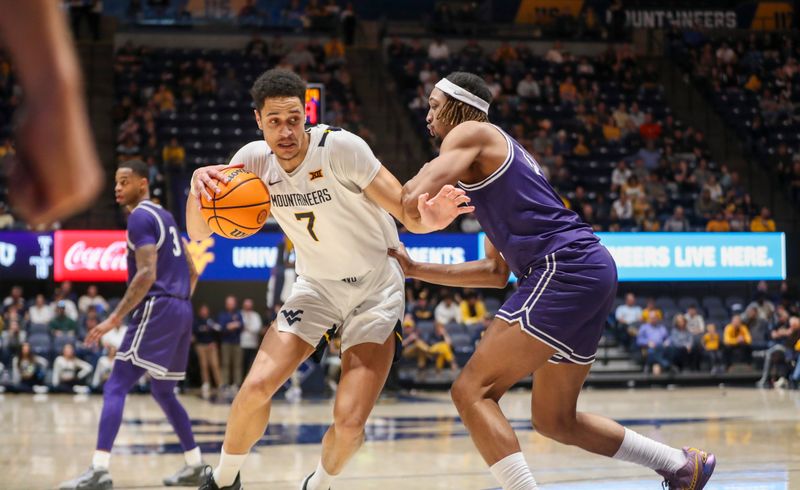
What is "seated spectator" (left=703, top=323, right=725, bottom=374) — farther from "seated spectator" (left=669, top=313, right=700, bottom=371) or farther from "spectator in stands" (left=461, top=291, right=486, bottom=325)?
"spectator in stands" (left=461, top=291, right=486, bottom=325)

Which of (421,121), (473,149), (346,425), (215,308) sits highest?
(473,149)

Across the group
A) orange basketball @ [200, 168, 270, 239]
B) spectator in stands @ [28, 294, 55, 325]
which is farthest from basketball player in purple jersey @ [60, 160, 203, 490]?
spectator in stands @ [28, 294, 55, 325]

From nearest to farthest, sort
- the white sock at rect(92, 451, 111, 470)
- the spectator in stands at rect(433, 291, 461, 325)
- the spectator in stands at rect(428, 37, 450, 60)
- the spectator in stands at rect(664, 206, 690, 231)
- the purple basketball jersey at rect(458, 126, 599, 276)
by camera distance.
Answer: the purple basketball jersey at rect(458, 126, 599, 276) → the white sock at rect(92, 451, 111, 470) → the spectator in stands at rect(433, 291, 461, 325) → the spectator in stands at rect(664, 206, 690, 231) → the spectator in stands at rect(428, 37, 450, 60)

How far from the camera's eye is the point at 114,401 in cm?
598

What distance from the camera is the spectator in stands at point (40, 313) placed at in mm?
14520

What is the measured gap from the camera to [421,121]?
785 inches

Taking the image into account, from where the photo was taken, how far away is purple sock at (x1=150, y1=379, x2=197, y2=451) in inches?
241

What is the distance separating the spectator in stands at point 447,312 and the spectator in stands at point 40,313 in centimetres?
560

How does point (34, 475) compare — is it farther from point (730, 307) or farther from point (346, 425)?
point (730, 307)

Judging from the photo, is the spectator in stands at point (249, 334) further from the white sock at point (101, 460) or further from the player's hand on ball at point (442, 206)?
the player's hand on ball at point (442, 206)

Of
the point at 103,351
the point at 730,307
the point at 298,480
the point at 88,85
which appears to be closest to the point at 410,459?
the point at 298,480

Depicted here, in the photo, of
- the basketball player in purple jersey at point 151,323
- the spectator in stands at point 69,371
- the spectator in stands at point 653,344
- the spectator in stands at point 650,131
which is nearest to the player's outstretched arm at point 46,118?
the basketball player in purple jersey at point 151,323

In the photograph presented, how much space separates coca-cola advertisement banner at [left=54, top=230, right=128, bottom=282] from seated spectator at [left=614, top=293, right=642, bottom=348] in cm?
776

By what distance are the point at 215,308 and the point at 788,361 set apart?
8983mm
